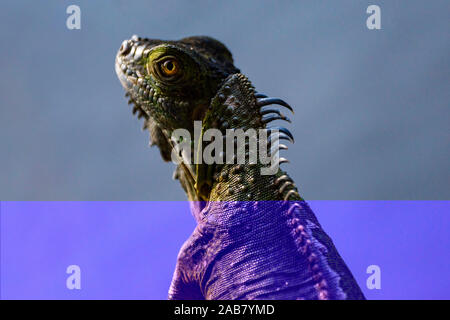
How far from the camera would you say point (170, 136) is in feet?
9.76

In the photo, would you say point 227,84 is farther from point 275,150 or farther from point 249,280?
point 249,280

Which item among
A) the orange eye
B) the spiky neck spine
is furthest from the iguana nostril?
the spiky neck spine

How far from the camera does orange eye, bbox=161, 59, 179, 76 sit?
2.84 metres

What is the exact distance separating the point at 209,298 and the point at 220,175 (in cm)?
63

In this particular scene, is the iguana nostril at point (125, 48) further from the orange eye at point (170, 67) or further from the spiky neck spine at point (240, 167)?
the spiky neck spine at point (240, 167)

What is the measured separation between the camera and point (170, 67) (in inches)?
112

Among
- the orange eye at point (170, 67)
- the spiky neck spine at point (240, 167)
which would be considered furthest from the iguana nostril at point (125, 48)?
the spiky neck spine at point (240, 167)

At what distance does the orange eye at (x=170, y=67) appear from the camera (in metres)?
2.84

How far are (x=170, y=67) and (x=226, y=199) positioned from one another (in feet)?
2.77

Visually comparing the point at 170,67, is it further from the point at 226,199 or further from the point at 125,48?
the point at 226,199

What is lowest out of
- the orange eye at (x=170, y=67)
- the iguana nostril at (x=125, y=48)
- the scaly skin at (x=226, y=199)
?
the scaly skin at (x=226, y=199)

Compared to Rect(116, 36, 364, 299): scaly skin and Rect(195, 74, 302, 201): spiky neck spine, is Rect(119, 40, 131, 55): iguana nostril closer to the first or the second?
Rect(116, 36, 364, 299): scaly skin

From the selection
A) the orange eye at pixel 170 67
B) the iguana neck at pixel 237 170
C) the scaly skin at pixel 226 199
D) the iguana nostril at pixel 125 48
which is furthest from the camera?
the iguana nostril at pixel 125 48
